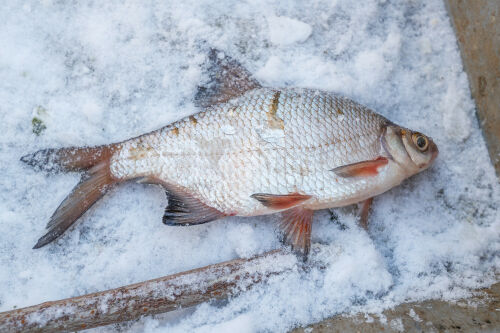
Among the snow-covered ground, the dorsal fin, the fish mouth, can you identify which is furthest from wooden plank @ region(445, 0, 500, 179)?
the dorsal fin

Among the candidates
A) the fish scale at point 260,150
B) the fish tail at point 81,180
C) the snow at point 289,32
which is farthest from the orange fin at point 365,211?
the fish tail at point 81,180

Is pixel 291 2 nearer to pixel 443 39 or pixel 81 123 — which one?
pixel 443 39

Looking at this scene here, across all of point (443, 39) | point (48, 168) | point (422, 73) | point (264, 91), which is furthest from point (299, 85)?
point (48, 168)

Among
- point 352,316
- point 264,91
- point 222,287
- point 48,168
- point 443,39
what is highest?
point 443,39

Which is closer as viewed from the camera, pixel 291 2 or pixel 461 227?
pixel 461 227

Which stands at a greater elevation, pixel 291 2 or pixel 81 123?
pixel 291 2

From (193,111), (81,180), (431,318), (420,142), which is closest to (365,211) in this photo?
(420,142)

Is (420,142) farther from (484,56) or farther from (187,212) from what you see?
(187,212)

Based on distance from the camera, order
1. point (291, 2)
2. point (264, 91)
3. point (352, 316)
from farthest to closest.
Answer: point (291, 2)
point (264, 91)
point (352, 316)
